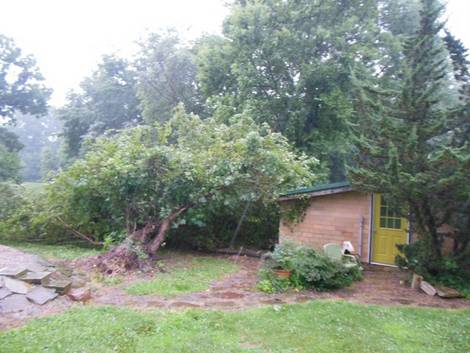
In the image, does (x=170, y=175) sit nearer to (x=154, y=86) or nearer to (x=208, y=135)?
(x=208, y=135)

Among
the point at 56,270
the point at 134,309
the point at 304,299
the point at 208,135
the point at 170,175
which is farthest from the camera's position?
the point at 208,135

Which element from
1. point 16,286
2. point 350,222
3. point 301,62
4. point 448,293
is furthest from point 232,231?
point 301,62

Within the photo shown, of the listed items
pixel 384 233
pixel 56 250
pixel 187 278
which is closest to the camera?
pixel 187 278

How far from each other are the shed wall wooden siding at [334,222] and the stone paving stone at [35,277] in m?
5.51

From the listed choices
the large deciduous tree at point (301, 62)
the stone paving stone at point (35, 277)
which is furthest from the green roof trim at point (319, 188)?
the stone paving stone at point (35, 277)

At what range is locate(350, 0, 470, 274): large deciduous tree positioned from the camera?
6.29 m

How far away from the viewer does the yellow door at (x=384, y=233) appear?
30.4ft

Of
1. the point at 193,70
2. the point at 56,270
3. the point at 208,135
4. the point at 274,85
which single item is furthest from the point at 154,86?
the point at 56,270

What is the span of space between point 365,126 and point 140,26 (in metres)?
19.4

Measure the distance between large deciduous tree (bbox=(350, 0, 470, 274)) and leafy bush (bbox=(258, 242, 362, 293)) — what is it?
65.3 inches

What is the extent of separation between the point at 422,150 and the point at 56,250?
361 inches

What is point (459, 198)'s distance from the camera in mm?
6414

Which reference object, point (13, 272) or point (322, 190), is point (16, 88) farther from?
point (322, 190)

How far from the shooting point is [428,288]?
6.86 metres
